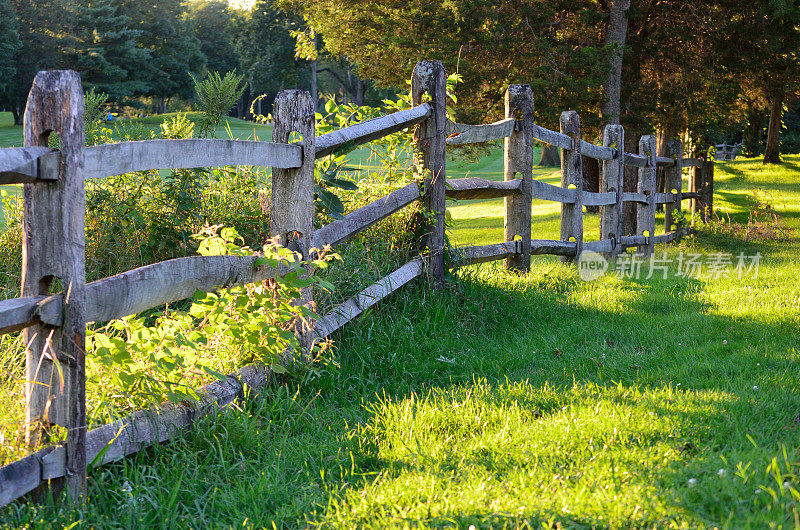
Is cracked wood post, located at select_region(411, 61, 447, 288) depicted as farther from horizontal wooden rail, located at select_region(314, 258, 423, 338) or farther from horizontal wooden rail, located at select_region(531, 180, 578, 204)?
horizontal wooden rail, located at select_region(531, 180, 578, 204)

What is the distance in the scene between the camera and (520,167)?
→ 7.04m

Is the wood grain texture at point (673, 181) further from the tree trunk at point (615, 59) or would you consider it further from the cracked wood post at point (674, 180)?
the tree trunk at point (615, 59)

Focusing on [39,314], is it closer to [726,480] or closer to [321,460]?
[321,460]

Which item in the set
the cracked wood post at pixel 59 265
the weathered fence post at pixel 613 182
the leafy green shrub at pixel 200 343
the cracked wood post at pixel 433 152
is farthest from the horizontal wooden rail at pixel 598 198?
the cracked wood post at pixel 59 265

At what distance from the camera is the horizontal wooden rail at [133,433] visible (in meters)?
2.46

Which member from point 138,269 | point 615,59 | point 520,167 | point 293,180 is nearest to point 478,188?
point 520,167

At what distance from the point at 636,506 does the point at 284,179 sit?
265 centimetres

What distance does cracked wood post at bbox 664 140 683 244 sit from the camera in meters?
12.1

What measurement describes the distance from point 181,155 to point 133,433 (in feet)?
4.22

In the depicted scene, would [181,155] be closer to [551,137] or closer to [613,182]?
[551,137]

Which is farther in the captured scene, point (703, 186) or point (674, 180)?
point (703, 186)

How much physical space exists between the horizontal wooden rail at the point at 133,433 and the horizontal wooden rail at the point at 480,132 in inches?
120

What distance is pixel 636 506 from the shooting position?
2.48 metres

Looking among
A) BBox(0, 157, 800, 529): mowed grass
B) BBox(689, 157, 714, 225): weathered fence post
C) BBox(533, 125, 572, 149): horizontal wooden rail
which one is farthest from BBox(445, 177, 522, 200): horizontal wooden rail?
BBox(689, 157, 714, 225): weathered fence post
